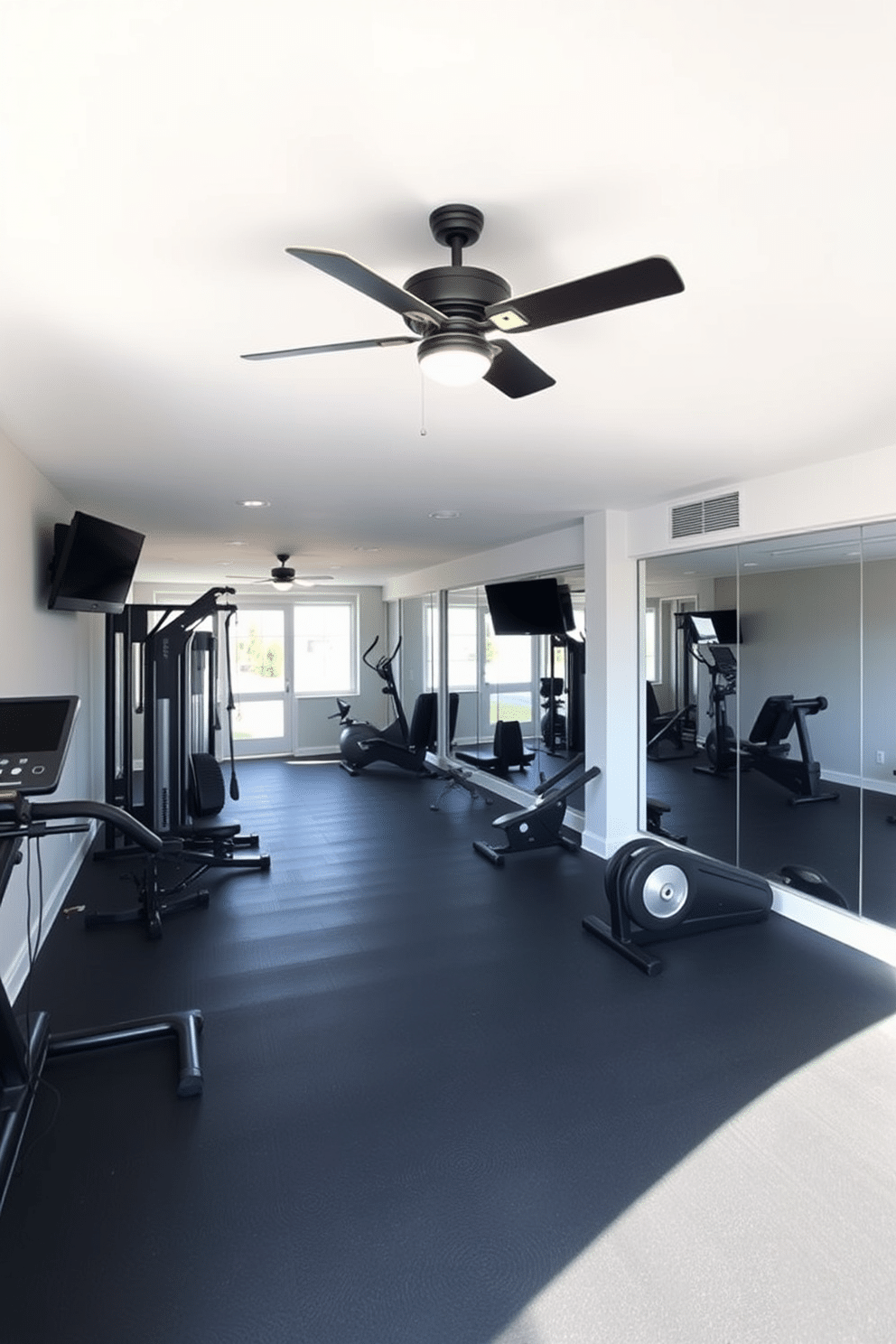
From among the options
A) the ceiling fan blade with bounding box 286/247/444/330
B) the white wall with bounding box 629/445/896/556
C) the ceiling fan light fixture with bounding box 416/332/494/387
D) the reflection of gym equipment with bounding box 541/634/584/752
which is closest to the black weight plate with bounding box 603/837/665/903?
the white wall with bounding box 629/445/896/556

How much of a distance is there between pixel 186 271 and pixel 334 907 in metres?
3.40

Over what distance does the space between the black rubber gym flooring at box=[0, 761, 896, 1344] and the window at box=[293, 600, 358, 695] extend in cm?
630

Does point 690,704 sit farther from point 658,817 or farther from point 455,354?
point 455,354

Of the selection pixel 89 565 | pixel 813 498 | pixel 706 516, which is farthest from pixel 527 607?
pixel 89 565

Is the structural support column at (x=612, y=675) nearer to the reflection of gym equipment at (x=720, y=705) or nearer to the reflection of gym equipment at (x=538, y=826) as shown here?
the reflection of gym equipment at (x=538, y=826)

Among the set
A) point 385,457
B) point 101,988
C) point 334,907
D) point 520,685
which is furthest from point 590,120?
point 520,685

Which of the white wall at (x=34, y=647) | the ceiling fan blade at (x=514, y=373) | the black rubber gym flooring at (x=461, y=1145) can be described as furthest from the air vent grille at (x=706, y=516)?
the white wall at (x=34, y=647)

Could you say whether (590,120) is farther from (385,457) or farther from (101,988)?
(101,988)

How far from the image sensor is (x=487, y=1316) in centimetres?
165

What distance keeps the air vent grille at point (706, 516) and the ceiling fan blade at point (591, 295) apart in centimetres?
292

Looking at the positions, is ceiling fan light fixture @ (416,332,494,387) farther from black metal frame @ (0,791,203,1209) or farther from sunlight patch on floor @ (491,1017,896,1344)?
sunlight patch on floor @ (491,1017,896,1344)

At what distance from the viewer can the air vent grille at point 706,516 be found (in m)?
4.07

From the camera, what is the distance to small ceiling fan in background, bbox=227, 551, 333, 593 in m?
7.45

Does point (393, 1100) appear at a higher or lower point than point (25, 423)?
lower
